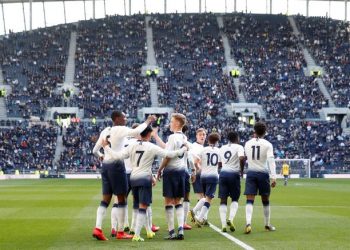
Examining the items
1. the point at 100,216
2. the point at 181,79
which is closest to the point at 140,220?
the point at 100,216

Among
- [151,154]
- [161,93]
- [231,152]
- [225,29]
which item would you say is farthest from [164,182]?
[225,29]

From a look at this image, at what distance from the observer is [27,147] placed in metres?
67.5

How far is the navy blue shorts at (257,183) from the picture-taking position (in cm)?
1570

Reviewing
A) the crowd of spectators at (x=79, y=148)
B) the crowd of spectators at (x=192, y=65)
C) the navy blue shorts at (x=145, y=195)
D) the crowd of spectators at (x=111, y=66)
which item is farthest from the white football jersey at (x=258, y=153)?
the crowd of spectators at (x=111, y=66)

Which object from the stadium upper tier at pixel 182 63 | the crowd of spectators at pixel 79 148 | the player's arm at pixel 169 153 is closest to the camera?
the player's arm at pixel 169 153

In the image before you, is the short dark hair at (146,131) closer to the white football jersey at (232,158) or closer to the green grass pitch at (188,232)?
the green grass pitch at (188,232)

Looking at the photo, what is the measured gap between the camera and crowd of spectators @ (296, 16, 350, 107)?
7894 cm

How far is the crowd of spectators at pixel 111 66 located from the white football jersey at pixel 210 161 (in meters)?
56.9

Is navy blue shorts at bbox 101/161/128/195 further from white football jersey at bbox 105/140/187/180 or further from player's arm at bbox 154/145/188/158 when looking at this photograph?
player's arm at bbox 154/145/188/158

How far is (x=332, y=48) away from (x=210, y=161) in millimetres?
74809

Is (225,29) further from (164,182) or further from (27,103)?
(164,182)

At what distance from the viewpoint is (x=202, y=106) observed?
74.9m

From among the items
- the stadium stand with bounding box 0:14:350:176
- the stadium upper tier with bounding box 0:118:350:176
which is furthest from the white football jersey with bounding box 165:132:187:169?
the stadium stand with bounding box 0:14:350:176

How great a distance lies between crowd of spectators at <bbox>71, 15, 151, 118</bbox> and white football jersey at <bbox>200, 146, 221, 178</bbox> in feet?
187
